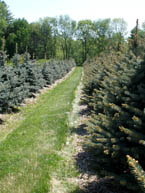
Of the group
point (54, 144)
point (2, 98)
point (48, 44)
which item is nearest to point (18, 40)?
point (48, 44)

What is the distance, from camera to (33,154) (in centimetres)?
493

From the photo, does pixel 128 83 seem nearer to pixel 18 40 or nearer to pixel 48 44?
pixel 18 40

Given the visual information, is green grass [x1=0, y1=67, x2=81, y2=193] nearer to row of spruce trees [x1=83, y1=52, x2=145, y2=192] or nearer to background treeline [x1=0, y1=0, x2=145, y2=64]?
row of spruce trees [x1=83, y1=52, x2=145, y2=192]

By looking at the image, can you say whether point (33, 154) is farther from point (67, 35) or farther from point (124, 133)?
point (67, 35)

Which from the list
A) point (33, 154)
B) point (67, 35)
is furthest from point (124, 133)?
point (67, 35)

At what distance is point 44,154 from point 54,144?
68 cm

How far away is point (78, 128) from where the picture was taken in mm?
6992

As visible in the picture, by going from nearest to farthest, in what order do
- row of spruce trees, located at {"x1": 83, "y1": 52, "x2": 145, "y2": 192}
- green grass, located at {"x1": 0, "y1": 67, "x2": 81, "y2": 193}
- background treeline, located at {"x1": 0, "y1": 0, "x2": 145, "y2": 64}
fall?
row of spruce trees, located at {"x1": 83, "y1": 52, "x2": 145, "y2": 192} < green grass, located at {"x1": 0, "y1": 67, "x2": 81, "y2": 193} < background treeline, located at {"x1": 0, "y1": 0, "x2": 145, "y2": 64}

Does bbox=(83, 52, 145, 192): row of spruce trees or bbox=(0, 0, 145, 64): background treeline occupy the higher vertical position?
bbox=(0, 0, 145, 64): background treeline

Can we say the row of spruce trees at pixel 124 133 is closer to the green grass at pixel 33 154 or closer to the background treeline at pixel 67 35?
the green grass at pixel 33 154

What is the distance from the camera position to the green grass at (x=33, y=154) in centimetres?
374

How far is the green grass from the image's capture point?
12.3ft

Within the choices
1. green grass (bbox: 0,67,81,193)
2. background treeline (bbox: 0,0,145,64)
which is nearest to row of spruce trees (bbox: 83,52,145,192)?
green grass (bbox: 0,67,81,193)

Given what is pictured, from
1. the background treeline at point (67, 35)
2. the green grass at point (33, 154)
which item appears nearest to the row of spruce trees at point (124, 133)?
the green grass at point (33, 154)
